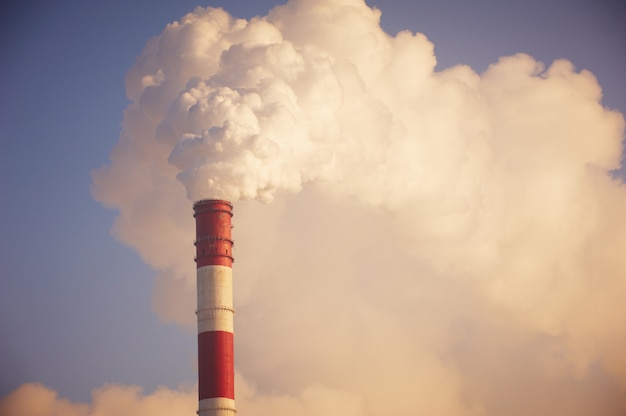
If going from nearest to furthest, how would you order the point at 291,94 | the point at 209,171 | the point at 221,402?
Answer: 1. the point at 221,402
2. the point at 209,171
3. the point at 291,94

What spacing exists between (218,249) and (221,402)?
31.0ft

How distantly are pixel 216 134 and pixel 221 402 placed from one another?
54.5ft

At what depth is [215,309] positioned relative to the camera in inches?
2331

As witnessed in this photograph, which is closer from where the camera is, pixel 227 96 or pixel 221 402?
pixel 221 402

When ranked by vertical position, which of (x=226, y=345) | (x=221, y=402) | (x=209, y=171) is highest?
(x=209, y=171)

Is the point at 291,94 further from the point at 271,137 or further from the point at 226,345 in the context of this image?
the point at 226,345

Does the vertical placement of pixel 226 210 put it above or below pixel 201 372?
above

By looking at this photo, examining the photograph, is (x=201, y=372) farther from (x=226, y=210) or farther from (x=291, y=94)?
(x=291, y=94)

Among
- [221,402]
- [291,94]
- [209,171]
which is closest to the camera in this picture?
[221,402]

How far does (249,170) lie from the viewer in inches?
2416

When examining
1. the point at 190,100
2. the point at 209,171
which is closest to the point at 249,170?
the point at 209,171

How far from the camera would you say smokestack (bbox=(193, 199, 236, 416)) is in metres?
57.5

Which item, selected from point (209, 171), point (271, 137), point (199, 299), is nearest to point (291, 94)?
point (271, 137)

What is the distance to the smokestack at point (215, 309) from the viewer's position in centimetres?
5747
